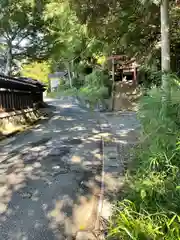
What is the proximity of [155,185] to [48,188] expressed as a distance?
1.76m

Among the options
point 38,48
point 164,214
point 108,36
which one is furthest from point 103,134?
point 38,48

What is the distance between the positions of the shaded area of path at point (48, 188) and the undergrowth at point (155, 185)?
571 mm

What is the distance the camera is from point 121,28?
7.80 m

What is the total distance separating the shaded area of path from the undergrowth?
1.87 ft

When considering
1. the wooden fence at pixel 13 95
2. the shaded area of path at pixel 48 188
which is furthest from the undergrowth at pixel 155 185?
the wooden fence at pixel 13 95

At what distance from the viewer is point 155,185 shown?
10.5ft

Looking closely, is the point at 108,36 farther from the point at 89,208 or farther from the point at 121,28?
the point at 89,208

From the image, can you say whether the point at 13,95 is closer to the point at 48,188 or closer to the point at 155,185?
the point at 48,188

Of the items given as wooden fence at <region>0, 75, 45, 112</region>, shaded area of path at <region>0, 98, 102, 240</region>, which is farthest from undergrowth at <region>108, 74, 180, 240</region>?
wooden fence at <region>0, 75, 45, 112</region>

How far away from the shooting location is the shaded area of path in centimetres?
315

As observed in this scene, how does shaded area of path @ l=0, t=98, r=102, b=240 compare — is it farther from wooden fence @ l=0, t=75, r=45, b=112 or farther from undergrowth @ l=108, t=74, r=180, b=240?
wooden fence @ l=0, t=75, r=45, b=112

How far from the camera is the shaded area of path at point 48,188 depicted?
315cm

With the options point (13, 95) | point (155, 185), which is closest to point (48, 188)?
point (155, 185)

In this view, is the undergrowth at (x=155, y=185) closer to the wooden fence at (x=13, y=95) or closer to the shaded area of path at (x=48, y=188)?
the shaded area of path at (x=48, y=188)
